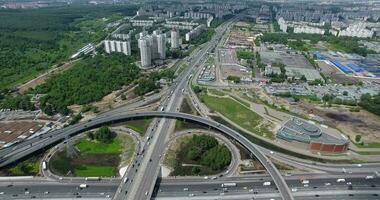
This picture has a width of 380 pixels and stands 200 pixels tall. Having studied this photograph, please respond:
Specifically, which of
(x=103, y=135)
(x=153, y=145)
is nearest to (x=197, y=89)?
(x=153, y=145)

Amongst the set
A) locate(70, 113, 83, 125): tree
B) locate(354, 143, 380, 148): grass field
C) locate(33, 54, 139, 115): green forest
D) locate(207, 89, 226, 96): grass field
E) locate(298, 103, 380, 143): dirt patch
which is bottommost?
locate(354, 143, 380, 148): grass field

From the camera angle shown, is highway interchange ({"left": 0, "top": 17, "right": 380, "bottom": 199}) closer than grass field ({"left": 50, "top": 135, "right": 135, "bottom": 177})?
Yes

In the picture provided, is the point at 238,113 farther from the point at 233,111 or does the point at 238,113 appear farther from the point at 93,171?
the point at 93,171

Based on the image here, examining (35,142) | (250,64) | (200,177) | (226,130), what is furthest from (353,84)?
(35,142)

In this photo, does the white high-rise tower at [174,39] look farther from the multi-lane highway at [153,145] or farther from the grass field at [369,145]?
the grass field at [369,145]

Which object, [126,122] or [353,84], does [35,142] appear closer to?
[126,122]

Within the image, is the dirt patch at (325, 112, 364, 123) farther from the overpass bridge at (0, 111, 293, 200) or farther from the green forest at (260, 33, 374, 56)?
the green forest at (260, 33, 374, 56)

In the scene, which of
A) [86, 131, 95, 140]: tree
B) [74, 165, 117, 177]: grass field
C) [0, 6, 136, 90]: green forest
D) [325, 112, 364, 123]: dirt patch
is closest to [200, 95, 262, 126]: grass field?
[325, 112, 364, 123]: dirt patch
